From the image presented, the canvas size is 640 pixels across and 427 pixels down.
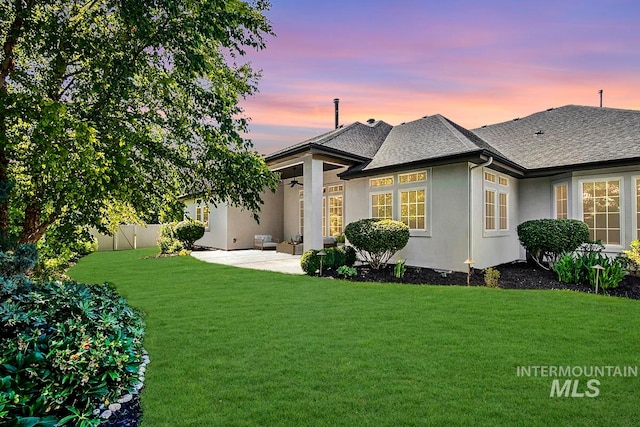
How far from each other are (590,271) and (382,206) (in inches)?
230

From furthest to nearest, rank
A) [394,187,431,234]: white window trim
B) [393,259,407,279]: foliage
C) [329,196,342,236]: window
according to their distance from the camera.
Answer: [329,196,342,236]: window, [394,187,431,234]: white window trim, [393,259,407,279]: foliage

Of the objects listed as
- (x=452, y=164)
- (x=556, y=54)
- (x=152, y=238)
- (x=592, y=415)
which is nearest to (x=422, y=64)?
(x=452, y=164)

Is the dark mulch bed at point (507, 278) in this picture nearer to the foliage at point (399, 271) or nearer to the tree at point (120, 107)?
the foliage at point (399, 271)

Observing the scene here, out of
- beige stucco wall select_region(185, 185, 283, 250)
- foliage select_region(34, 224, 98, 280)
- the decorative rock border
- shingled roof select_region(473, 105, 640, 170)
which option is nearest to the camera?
the decorative rock border

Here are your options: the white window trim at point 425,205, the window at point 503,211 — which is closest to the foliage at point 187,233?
the white window trim at point 425,205

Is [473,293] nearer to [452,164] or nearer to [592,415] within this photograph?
[452,164]

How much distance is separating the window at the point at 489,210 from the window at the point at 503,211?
0.54m

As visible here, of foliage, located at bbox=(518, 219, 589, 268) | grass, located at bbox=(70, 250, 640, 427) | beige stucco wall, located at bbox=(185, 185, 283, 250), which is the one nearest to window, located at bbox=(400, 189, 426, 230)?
foliage, located at bbox=(518, 219, 589, 268)

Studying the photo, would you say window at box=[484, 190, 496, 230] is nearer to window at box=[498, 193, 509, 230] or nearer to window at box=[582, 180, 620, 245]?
window at box=[498, 193, 509, 230]

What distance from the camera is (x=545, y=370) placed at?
384 cm

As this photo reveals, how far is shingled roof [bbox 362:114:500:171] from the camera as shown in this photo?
1023 cm

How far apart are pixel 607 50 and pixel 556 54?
1280mm

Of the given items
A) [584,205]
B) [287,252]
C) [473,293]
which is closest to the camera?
A: [473,293]

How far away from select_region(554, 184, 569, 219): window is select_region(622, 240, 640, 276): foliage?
2.22 metres
